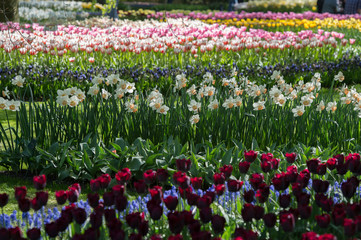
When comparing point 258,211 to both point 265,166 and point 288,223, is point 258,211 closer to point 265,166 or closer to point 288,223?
point 288,223

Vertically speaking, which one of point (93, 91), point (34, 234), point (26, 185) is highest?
point (93, 91)

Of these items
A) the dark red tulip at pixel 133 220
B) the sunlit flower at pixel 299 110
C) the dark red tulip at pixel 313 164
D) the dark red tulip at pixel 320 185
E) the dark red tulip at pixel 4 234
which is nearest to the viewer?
the dark red tulip at pixel 4 234

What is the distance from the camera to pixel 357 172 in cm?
278

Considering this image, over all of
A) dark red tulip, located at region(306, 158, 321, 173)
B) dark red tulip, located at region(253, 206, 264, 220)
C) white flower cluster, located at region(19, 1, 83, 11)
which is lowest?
white flower cluster, located at region(19, 1, 83, 11)

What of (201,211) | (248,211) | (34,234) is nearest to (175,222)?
(201,211)

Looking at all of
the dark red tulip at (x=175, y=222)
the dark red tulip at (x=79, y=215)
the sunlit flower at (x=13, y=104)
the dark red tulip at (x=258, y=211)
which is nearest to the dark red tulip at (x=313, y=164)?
the dark red tulip at (x=258, y=211)

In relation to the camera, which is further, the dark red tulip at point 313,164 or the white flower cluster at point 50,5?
the white flower cluster at point 50,5

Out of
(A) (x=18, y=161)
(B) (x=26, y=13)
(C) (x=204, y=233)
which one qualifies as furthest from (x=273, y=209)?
(B) (x=26, y=13)

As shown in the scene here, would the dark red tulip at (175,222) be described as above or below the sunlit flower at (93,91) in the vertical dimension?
below

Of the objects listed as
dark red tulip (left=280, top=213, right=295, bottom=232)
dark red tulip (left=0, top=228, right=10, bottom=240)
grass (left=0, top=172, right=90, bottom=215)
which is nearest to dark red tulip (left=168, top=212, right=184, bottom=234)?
dark red tulip (left=280, top=213, right=295, bottom=232)

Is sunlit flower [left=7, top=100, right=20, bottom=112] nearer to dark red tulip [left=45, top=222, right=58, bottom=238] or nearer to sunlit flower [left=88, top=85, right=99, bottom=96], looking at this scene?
sunlit flower [left=88, top=85, right=99, bottom=96]

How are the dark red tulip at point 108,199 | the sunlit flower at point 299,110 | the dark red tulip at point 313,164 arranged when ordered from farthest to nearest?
the sunlit flower at point 299,110 → the dark red tulip at point 313,164 → the dark red tulip at point 108,199

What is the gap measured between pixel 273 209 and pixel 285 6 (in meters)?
20.0

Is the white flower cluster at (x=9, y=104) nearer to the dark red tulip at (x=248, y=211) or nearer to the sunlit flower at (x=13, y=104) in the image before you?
the sunlit flower at (x=13, y=104)
